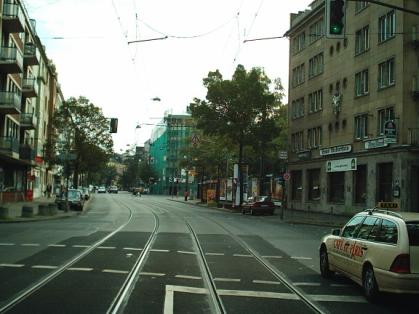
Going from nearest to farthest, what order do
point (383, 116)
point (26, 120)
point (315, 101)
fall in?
point (383, 116), point (315, 101), point (26, 120)

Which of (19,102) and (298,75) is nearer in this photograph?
(19,102)

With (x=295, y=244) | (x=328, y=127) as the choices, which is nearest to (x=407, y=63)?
(x=328, y=127)

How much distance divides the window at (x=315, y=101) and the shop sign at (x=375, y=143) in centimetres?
1013

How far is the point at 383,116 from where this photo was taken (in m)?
36.8

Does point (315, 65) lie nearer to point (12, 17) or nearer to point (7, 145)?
point (12, 17)

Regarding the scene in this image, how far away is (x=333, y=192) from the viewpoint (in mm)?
44969

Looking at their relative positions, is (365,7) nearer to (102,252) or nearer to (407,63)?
(407,63)

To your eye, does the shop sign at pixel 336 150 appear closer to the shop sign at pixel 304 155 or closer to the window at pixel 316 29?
the shop sign at pixel 304 155

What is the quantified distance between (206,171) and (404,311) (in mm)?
65242

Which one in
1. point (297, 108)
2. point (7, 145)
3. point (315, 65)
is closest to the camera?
point (7, 145)

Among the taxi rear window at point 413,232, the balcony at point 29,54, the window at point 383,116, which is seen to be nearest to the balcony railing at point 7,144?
the balcony at point 29,54

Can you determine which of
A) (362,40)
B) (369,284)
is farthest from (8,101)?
(369,284)

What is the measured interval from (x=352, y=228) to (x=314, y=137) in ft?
127

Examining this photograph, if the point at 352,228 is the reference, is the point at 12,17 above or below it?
above
